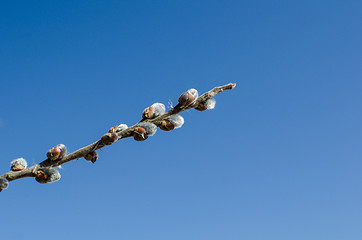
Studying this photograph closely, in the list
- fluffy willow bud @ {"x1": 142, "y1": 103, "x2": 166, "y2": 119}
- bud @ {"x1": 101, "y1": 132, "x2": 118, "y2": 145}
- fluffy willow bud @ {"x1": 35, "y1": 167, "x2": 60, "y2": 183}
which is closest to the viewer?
bud @ {"x1": 101, "y1": 132, "x2": 118, "y2": 145}

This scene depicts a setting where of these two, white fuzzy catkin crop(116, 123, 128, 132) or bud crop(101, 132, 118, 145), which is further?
white fuzzy catkin crop(116, 123, 128, 132)

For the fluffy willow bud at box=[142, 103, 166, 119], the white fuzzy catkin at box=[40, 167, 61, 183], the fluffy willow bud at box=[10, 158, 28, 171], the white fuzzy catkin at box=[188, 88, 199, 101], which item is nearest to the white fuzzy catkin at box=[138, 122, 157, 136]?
the fluffy willow bud at box=[142, 103, 166, 119]

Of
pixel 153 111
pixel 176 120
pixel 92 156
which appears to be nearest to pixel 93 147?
pixel 92 156

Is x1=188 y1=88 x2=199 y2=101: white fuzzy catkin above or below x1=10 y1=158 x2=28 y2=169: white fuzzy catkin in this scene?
above

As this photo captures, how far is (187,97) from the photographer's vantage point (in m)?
2.95

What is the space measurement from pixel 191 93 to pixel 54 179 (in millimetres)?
1261

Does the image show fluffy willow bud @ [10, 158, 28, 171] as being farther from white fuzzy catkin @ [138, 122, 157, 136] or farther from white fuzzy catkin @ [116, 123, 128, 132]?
white fuzzy catkin @ [138, 122, 157, 136]

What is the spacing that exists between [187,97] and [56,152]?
42.4 inches

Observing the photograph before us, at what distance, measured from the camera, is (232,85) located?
2.82 m

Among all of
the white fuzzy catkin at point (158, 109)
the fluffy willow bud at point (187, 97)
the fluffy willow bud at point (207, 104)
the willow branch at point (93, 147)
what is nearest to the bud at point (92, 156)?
the willow branch at point (93, 147)

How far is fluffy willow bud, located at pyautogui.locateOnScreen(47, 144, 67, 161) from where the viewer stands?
2.90 metres

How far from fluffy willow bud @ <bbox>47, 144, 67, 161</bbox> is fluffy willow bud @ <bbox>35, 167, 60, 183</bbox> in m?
0.10

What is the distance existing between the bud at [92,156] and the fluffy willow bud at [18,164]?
0.60m

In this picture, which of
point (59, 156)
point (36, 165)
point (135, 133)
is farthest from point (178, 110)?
point (36, 165)
